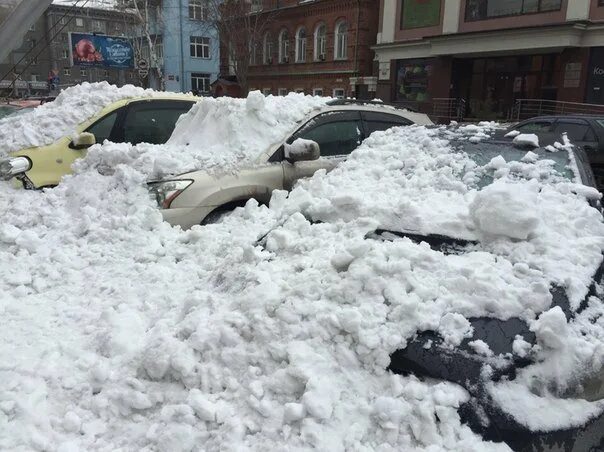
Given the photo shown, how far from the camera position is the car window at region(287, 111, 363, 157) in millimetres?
6094

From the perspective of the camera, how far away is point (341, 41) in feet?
106

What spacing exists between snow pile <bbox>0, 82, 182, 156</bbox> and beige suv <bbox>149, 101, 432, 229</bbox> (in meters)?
2.56

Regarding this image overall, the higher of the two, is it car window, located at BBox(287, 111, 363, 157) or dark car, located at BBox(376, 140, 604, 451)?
car window, located at BBox(287, 111, 363, 157)

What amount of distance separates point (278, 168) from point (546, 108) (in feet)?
67.9

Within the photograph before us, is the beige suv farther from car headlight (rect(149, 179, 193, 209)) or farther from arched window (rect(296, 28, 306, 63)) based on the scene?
arched window (rect(296, 28, 306, 63))

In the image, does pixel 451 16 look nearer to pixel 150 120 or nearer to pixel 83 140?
pixel 150 120

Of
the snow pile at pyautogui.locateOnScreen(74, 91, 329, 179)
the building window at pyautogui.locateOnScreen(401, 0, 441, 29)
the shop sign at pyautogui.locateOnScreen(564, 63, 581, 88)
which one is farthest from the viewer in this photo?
the building window at pyautogui.locateOnScreen(401, 0, 441, 29)

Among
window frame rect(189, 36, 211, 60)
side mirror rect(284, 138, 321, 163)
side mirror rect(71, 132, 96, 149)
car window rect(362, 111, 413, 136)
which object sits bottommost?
side mirror rect(71, 132, 96, 149)

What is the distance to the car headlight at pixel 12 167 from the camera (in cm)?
581

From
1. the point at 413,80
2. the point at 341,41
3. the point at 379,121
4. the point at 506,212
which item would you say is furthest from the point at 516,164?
the point at 341,41

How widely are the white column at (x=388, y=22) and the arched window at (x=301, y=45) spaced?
271 inches

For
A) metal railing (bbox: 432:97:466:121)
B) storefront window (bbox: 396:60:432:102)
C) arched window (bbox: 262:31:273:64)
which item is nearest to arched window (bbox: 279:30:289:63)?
arched window (bbox: 262:31:273:64)

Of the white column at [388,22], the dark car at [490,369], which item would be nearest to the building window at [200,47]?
the white column at [388,22]

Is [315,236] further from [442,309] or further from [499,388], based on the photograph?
[499,388]
